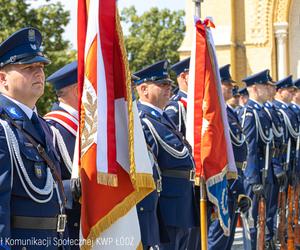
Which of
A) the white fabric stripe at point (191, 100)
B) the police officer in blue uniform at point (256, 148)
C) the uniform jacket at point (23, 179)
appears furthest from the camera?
the police officer in blue uniform at point (256, 148)

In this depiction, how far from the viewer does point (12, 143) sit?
173 inches

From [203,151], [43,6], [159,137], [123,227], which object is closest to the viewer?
[123,227]

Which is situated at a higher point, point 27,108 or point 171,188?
point 27,108

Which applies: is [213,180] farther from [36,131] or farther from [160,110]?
[36,131]

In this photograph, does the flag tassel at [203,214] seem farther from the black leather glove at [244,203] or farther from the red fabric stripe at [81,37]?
the red fabric stripe at [81,37]

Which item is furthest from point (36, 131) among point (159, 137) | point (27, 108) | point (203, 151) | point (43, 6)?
point (43, 6)

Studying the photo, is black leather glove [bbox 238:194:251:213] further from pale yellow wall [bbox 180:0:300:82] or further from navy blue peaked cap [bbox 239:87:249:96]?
pale yellow wall [bbox 180:0:300:82]

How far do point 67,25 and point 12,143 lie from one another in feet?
55.9

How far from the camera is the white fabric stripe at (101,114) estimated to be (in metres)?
4.82

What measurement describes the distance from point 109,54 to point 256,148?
4.79m

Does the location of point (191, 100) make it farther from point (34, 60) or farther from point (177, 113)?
point (34, 60)

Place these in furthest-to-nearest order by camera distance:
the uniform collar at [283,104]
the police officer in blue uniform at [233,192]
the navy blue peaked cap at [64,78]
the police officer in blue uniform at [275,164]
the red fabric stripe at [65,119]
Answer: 1. the uniform collar at [283,104]
2. the police officer in blue uniform at [275,164]
3. the police officer in blue uniform at [233,192]
4. the navy blue peaked cap at [64,78]
5. the red fabric stripe at [65,119]

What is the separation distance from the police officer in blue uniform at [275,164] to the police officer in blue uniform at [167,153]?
3.23m

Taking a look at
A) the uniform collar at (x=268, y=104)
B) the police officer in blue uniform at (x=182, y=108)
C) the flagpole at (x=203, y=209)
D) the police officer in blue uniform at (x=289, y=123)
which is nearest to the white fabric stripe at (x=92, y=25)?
the flagpole at (x=203, y=209)
